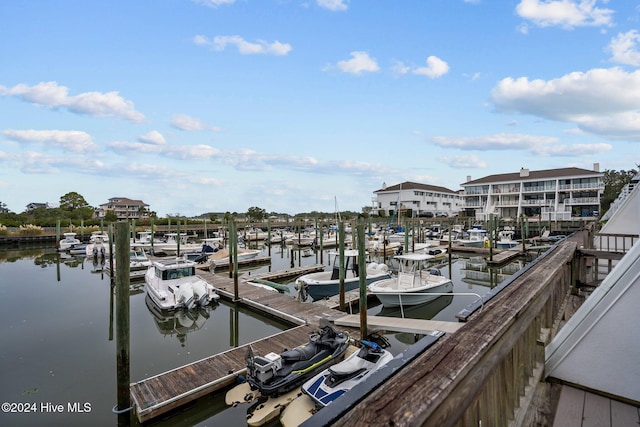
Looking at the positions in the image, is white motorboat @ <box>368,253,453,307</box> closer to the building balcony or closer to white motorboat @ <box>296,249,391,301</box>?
white motorboat @ <box>296,249,391,301</box>

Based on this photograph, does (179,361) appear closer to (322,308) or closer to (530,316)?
(322,308)

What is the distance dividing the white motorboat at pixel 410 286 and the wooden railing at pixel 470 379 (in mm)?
11655

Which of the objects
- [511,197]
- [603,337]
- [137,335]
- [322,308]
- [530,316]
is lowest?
[137,335]

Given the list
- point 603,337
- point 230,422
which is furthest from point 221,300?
point 603,337

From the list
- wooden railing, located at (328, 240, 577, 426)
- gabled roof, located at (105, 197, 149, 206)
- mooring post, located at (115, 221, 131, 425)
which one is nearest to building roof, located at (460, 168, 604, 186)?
wooden railing, located at (328, 240, 577, 426)

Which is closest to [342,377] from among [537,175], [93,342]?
[93,342]

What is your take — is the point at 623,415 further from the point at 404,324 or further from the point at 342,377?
the point at 404,324

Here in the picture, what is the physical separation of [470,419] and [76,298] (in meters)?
22.2

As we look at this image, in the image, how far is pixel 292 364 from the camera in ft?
26.4

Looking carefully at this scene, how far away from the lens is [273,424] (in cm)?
714

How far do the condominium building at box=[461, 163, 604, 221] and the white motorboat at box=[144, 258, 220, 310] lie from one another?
5301 centimetres

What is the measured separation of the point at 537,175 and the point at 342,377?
67992mm

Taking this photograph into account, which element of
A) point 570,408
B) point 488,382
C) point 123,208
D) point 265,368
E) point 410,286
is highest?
point 123,208

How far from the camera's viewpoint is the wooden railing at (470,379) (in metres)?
1.37
